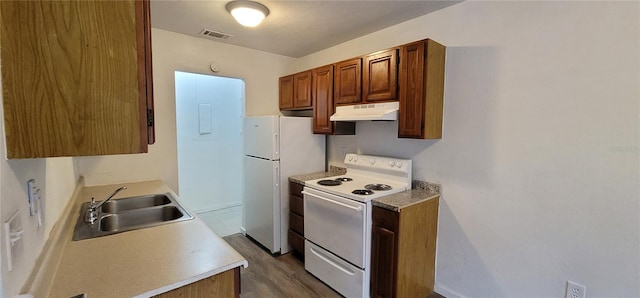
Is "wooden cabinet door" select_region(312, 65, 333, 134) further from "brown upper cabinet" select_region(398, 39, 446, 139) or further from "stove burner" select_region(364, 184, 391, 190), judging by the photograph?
"brown upper cabinet" select_region(398, 39, 446, 139)

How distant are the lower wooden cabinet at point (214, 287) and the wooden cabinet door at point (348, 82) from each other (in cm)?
184

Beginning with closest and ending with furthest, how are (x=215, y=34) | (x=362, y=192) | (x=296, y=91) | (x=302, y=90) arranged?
(x=362, y=192) → (x=215, y=34) → (x=302, y=90) → (x=296, y=91)

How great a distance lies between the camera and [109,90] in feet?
2.63

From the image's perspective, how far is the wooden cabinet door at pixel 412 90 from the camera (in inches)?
81.5

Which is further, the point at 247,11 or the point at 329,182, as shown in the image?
the point at 329,182

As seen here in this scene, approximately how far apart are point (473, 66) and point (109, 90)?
2242 millimetres

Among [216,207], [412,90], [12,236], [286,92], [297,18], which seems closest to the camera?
[12,236]

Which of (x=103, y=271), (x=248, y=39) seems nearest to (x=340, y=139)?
(x=248, y=39)

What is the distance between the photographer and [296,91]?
10.9ft

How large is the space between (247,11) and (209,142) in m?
2.75

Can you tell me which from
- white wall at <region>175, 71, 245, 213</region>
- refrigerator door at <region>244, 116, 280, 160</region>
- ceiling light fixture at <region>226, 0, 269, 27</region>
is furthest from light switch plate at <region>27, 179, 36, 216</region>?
white wall at <region>175, 71, 245, 213</region>

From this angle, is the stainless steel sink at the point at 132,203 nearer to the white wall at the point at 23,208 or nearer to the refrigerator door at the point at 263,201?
the white wall at the point at 23,208

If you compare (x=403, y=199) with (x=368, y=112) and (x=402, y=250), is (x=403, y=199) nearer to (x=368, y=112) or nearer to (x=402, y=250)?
(x=402, y=250)

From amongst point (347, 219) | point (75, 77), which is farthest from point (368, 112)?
point (75, 77)
